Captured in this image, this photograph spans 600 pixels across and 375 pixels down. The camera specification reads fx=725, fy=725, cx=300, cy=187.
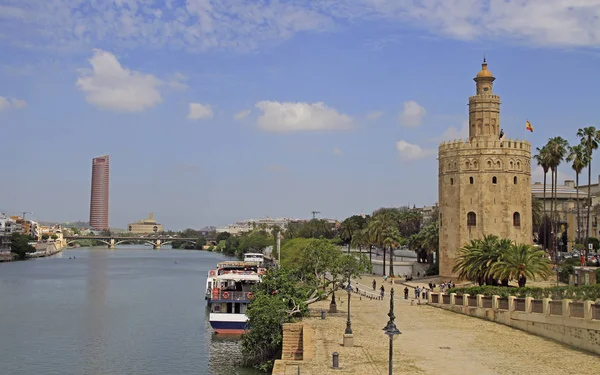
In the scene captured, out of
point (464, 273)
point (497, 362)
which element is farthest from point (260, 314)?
point (464, 273)

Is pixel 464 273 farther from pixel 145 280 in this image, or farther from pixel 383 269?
pixel 145 280

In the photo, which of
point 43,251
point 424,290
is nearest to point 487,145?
point 424,290

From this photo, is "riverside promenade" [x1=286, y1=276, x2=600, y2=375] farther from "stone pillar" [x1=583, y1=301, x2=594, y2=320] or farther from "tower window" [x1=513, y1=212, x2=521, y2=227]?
"tower window" [x1=513, y1=212, x2=521, y2=227]

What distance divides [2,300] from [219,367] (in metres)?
38.5

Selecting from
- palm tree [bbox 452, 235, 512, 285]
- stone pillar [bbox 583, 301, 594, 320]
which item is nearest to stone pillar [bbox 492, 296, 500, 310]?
palm tree [bbox 452, 235, 512, 285]

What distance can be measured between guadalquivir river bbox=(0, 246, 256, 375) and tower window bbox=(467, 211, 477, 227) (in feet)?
69.7

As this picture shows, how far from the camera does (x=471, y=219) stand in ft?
183

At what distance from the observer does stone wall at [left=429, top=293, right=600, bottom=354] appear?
28.1 metres

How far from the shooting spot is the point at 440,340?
30.7 m

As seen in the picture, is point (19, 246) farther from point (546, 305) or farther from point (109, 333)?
point (546, 305)

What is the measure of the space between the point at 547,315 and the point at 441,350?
250 inches

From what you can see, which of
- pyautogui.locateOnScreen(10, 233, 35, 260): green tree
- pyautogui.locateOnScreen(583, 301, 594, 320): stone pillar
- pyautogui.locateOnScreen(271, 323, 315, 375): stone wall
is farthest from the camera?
pyautogui.locateOnScreen(10, 233, 35, 260): green tree

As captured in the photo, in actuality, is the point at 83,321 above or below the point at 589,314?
below

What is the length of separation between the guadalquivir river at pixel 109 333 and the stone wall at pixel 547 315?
12719 millimetres
